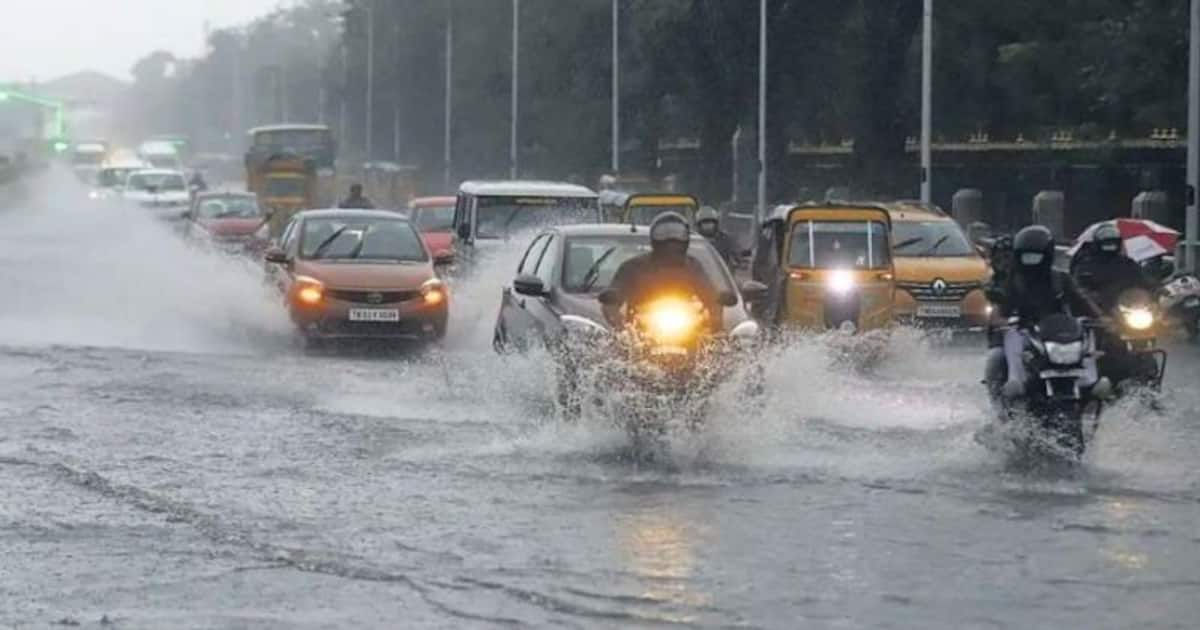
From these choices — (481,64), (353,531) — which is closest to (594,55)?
(481,64)

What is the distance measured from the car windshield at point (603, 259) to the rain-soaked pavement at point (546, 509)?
74 cm

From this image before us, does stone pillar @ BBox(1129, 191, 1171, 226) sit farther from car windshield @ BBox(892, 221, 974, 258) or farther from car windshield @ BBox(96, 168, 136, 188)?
car windshield @ BBox(96, 168, 136, 188)

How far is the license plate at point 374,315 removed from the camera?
82.5ft

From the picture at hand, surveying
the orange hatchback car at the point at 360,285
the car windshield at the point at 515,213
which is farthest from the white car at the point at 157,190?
the orange hatchback car at the point at 360,285

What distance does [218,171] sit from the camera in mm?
141625

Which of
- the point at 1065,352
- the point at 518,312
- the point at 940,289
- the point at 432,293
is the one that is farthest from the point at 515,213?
the point at 1065,352

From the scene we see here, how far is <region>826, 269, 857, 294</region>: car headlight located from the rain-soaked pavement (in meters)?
2.35

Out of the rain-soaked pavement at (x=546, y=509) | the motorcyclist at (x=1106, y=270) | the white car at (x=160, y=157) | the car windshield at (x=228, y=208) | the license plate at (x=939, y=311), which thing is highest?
the white car at (x=160, y=157)

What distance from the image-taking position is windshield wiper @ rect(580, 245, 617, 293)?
1845 cm

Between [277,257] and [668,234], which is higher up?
[668,234]

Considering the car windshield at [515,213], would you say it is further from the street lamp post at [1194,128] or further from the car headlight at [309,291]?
the street lamp post at [1194,128]

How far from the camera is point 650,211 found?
3234 cm

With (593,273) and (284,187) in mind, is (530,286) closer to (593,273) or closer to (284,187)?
(593,273)

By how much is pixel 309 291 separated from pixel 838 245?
5.24 metres
